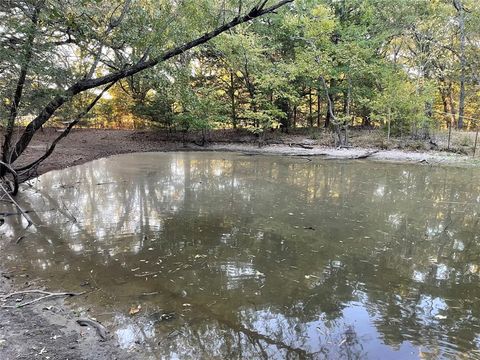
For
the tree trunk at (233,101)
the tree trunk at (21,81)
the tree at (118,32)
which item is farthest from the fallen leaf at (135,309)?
the tree trunk at (233,101)

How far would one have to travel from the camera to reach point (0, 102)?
7.06 metres

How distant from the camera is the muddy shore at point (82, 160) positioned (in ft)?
10.3

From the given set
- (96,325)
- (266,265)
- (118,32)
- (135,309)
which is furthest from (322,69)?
(96,325)

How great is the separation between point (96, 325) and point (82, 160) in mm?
13136

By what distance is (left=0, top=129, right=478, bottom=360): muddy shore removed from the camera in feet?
10.3

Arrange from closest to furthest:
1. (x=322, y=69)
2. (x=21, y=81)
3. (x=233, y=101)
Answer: (x=21, y=81)
(x=322, y=69)
(x=233, y=101)

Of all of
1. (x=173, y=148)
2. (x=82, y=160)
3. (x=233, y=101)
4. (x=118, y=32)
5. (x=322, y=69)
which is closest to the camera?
(x=118, y=32)

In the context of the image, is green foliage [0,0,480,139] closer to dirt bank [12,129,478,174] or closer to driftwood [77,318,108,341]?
dirt bank [12,129,478,174]

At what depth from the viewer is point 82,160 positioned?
15.4m

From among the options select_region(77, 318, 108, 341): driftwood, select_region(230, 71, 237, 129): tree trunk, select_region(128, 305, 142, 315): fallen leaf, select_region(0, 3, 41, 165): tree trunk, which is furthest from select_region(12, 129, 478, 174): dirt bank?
select_region(77, 318, 108, 341): driftwood

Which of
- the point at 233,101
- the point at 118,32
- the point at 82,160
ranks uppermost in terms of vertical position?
the point at 118,32

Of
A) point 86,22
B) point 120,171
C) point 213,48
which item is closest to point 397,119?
point 213,48

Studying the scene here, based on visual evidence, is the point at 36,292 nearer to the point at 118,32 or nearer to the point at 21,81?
the point at 21,81

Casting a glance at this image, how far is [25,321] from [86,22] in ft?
16.7
